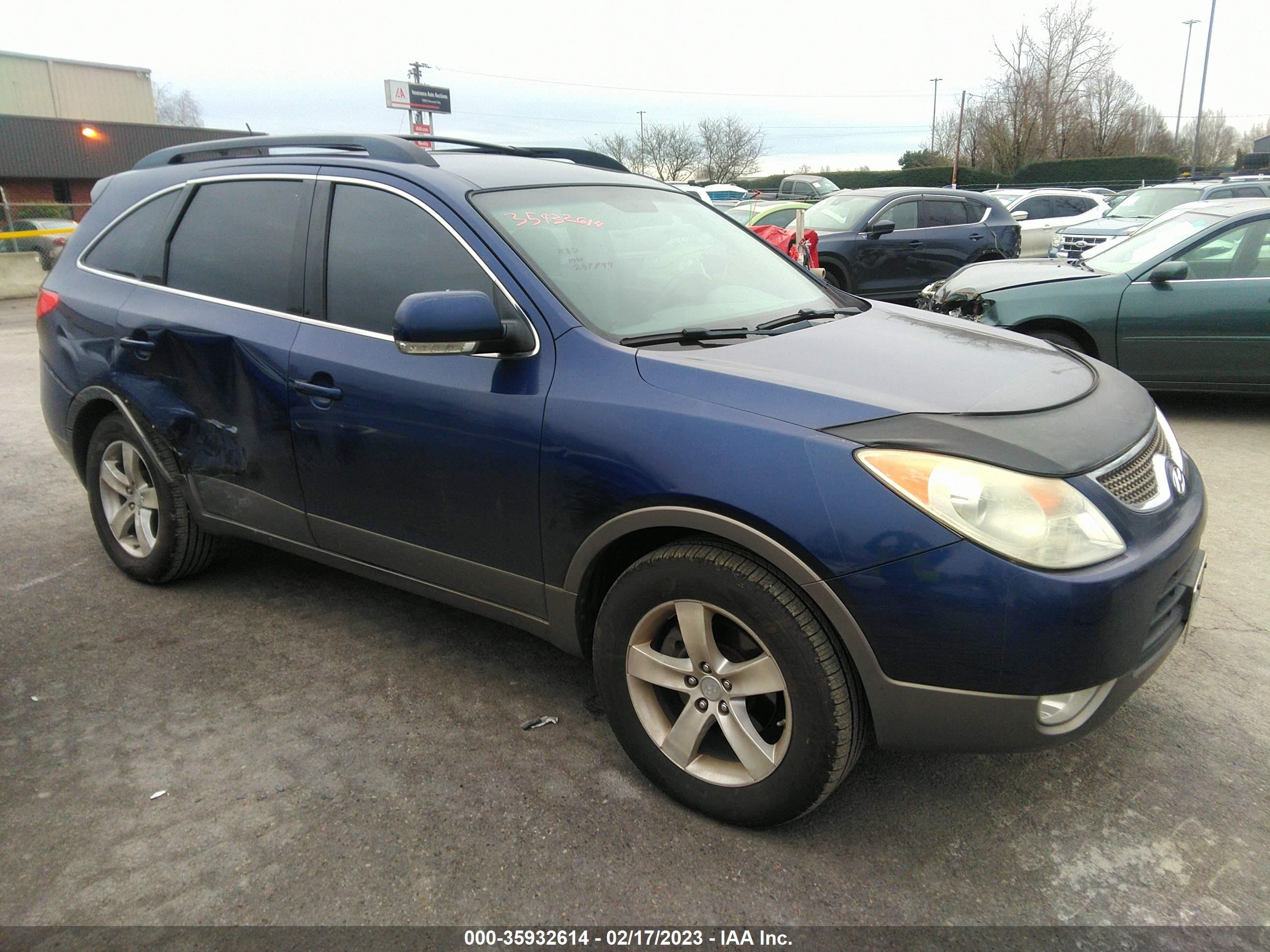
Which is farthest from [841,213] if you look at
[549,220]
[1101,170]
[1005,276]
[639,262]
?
[1101,170]

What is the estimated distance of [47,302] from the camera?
418cm

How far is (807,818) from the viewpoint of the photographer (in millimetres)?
2541

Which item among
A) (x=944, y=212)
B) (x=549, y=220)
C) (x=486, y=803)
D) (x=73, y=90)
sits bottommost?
(x=486, y=803)

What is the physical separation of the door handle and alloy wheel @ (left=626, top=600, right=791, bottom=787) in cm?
133

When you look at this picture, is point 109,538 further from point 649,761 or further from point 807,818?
point 807,818

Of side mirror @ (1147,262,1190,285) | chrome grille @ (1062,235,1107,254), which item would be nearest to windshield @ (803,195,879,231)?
chrome grille @ (1062,235,1107,254)

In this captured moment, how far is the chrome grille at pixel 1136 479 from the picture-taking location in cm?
228

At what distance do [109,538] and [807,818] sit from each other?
10.9ft

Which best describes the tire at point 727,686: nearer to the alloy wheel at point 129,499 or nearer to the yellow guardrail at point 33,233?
the alloy wheel at point 129,499

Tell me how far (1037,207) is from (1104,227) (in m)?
5.50

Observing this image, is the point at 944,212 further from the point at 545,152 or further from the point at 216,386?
the point at 216,386

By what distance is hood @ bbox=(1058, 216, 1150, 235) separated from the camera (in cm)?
1458

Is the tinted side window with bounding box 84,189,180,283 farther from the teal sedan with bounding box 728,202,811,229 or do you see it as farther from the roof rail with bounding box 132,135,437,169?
the teal sedan with bounding box 728,202,811,229

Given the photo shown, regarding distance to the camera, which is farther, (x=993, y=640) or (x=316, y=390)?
(x=316, y=390)
